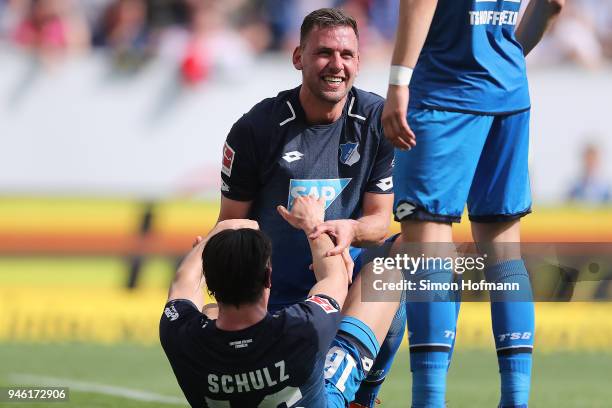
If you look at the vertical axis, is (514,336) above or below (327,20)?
below

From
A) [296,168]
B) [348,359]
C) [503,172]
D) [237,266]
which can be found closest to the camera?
[237,266]

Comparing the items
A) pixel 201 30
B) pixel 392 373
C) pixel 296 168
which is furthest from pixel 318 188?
pixel 201 30

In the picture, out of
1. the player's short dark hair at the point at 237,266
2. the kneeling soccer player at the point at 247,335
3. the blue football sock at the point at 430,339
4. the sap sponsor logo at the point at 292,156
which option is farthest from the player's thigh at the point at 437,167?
the player's short dark hair at the point at 237,266

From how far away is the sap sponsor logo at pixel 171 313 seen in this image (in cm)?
463

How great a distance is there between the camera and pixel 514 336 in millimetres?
5207

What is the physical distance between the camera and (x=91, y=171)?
13516 mm

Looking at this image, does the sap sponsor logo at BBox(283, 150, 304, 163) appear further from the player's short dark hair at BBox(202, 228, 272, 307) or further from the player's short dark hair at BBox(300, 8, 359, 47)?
the player's short dark hair at BBox(202, 228, 272, 307)

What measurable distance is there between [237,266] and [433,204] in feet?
3.55

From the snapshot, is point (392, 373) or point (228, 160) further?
point (392, 373)

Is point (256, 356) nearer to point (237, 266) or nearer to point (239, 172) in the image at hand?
point (237, 266)

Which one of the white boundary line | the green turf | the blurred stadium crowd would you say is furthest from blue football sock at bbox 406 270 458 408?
the blurred stadium crowd

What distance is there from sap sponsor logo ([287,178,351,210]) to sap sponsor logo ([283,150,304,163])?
0.09 metres

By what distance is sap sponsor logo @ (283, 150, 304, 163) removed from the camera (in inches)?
231

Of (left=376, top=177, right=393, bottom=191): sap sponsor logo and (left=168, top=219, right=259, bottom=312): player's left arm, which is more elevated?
(left=376, top=177, right=393, bottom=191): sap sponsor logo
